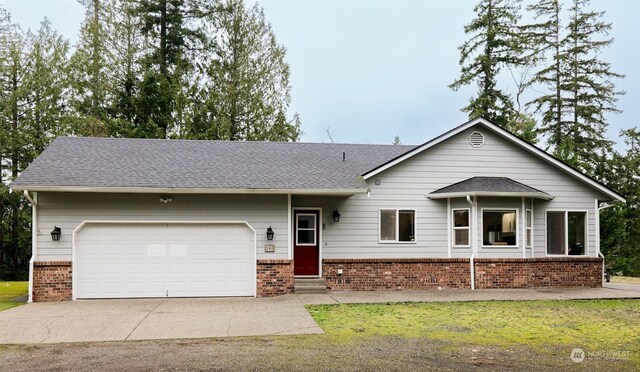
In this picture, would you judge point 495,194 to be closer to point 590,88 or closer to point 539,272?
point 539,272

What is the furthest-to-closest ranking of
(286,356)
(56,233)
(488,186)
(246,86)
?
(246,86) → (488,186) → (56,233) → (286,356)

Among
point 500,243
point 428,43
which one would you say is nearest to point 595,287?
point 500,243

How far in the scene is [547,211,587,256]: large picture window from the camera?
1566cm

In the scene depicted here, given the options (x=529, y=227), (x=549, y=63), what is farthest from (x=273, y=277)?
(x=549, y=63)

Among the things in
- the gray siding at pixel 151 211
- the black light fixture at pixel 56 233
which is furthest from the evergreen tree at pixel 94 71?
the black light fixture at pixel 56 233

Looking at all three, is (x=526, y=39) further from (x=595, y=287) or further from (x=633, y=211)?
(x=595, y=287)

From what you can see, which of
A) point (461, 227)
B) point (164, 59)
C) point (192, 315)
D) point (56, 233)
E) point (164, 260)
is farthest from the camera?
point (164, 59)

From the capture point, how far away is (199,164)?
15.0 metres

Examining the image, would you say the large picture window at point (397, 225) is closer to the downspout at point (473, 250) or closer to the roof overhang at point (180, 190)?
the downspout at point (473, 250)

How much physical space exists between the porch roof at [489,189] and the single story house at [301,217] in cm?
8

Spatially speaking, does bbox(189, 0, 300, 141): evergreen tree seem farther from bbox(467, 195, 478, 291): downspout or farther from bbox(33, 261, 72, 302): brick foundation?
bbox(467, 195, 478, 291): downspout

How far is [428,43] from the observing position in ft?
110

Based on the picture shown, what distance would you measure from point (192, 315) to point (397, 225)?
6.75 metres

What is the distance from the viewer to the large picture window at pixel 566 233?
51.4ft
